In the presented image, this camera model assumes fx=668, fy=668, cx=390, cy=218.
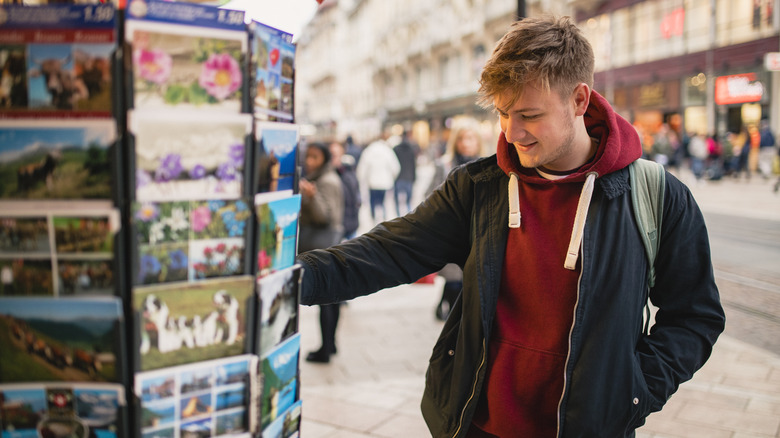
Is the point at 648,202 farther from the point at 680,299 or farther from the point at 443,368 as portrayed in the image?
the point at 443,368

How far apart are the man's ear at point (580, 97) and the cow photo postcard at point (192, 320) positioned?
42.7 inches

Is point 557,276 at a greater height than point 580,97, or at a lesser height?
lesser

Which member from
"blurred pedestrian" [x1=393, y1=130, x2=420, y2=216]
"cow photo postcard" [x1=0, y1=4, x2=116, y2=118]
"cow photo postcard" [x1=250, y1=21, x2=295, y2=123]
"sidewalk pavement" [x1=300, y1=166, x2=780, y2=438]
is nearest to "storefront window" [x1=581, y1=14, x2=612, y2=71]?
"blurred pedestrian" [x1=393, y1=130, x2=420, y2=216]

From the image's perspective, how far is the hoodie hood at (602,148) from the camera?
1.88 metres

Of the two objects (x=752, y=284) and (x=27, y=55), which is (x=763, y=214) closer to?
(x=752, y=284)

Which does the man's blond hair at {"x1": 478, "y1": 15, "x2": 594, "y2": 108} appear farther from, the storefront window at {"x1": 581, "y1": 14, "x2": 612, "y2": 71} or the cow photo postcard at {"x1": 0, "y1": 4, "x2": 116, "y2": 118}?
the storefront window at {"x1": 581, "y1": 14, "x2": 612, "y2": 71}

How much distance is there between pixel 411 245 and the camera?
2.12 metres

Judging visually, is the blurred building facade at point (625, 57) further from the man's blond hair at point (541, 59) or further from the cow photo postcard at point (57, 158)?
the cow photo postcard at point (57, 158)

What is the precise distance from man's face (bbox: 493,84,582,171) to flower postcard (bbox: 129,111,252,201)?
0.83 meters

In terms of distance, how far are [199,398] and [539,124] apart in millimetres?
1142

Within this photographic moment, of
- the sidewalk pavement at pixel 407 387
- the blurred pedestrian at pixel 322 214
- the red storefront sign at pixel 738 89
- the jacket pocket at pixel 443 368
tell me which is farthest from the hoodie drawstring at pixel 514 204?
the red storefront sign at pixel 738 89

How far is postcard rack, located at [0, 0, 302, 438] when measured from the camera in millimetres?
1228

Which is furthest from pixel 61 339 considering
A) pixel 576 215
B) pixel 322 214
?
pixel 322 214

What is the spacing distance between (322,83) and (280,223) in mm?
78172
